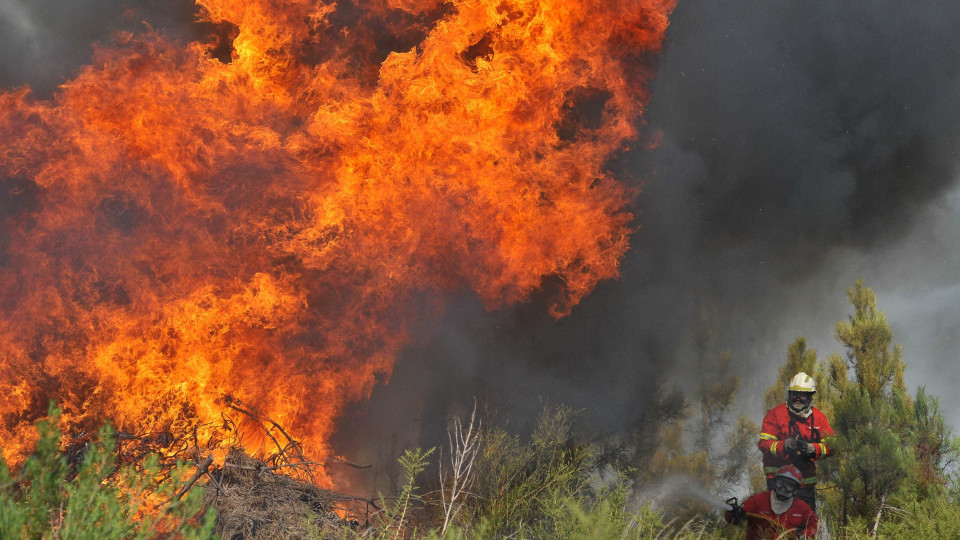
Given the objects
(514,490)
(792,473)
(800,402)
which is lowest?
(514,490)

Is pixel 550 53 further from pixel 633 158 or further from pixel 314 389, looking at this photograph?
pixel 314 389

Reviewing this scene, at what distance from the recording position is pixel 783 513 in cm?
708

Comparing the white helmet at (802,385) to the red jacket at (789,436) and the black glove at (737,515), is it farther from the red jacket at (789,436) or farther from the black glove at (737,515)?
the black glove at (737,515)

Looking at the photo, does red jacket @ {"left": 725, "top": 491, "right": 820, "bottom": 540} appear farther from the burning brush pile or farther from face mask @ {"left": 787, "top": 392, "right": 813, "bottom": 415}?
the burning brush pile

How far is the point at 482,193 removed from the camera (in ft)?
29.8

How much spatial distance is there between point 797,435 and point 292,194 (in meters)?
6.82

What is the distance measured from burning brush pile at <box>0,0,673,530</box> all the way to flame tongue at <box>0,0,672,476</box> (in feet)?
0.09

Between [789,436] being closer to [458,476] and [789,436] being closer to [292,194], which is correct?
[458,476]

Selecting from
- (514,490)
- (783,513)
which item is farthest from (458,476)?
Result: (783,513)

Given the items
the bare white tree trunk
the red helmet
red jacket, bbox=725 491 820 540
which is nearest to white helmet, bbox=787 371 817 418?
the red helmet

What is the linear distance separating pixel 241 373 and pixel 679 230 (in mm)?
7745

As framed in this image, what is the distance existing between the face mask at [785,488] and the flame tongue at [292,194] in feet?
13.7

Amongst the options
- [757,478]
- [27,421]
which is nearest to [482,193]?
[27,421]

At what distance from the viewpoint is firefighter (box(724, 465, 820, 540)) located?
700cm
